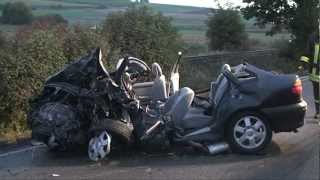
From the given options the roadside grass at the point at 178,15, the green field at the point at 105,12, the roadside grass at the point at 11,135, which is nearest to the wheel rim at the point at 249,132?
the roadside grass at the point at 11,135

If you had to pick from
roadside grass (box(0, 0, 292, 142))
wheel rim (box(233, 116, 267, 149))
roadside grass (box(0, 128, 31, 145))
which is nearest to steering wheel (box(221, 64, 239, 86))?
wheel rim (box(233, 116, 267, 149))

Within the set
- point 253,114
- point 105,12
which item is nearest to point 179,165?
point 253,114

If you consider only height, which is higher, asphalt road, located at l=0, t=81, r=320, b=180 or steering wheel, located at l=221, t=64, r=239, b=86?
steering wheel, located at l=221, t=64, r=239, b=86

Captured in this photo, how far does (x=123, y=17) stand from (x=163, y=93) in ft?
27.9

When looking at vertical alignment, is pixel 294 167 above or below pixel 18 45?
below

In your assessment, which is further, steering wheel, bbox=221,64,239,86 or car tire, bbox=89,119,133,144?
steering wheel, bbox=221,64,239,86

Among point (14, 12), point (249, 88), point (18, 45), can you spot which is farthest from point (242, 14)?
point (249, 88)

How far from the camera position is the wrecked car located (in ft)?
31.5

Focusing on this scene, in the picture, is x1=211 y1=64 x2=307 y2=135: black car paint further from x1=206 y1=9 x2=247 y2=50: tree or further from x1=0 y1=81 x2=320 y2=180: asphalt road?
x1=206 y1=9 x2=247 y2=50: tree

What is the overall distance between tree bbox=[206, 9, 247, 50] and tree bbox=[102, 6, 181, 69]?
20.0m

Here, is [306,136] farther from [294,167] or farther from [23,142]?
[23,142]

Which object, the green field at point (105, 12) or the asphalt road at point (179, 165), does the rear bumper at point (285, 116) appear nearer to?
the asphalt road at point (179, 165)

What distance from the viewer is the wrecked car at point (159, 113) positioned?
9.61 metres

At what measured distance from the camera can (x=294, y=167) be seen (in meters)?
8.65
